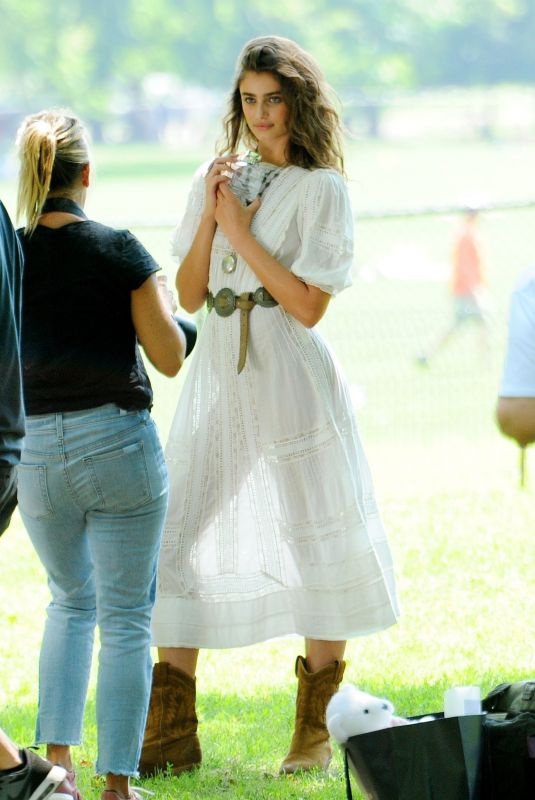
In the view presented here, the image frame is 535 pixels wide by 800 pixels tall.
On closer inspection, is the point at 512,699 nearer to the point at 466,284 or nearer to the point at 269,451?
the point at 269,451

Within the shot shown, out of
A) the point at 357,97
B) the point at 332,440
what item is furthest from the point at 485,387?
the point at 357,97

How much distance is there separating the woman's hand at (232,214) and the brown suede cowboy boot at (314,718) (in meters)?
1.27

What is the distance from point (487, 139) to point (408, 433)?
210 ft

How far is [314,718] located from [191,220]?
1514 mm

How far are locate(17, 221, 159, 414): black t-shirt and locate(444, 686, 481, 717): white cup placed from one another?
107cm

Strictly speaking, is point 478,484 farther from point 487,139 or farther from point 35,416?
point 487,139

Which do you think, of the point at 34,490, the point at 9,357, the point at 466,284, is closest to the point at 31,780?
the point at 34,490

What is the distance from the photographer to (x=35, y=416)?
10.8 feet

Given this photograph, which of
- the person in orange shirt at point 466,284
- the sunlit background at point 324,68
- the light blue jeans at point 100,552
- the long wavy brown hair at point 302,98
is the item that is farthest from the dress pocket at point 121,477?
the sunlit background at point 324,68

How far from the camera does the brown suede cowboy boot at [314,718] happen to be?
3.89 meters

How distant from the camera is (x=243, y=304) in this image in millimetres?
3846

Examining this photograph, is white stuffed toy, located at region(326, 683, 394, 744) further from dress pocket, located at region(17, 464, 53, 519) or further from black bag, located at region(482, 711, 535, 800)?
dress pocket, located at region(17, 464, 53, 519)

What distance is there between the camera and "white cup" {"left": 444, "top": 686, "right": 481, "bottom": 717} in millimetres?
3117

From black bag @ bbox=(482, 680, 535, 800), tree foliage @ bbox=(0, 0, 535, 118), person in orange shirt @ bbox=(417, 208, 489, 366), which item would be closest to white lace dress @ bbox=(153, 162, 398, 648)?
black bag @ bbox=(482, 680, 535, 800)
